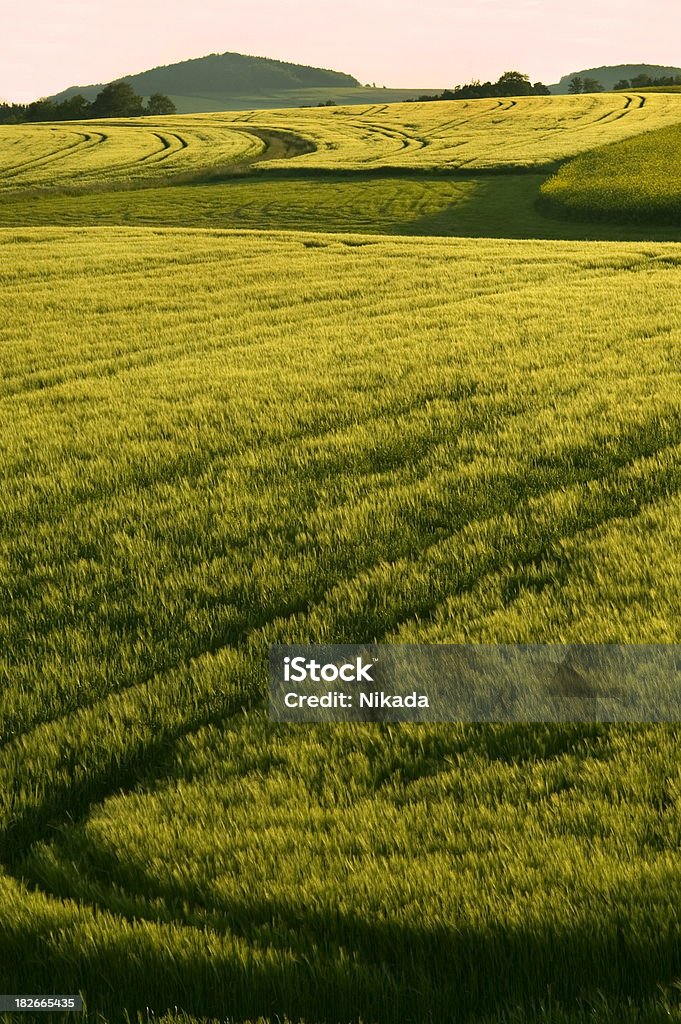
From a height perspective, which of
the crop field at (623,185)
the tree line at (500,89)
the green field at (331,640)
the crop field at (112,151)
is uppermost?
the tree line at (500,89)

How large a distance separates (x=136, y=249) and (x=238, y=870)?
2429cm

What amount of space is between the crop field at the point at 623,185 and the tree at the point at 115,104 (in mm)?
69107

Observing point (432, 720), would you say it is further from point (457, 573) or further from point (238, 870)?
point (457, 573)

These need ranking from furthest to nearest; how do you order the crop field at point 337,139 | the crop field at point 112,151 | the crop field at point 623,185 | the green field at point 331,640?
the crop field at point 337,139
the crop field at point 112,151
the crop field at point 623,185
the green field at point 331,640

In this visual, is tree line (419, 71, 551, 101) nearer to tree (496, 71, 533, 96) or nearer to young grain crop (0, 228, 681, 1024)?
tree (496, 71, 533, 96)

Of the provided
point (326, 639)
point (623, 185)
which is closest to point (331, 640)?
point (326, 639)

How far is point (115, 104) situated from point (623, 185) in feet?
262

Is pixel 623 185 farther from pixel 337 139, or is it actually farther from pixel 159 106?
pixel 159 106

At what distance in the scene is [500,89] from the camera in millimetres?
101375

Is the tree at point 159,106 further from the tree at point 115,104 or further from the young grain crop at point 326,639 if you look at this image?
the young grain crop at point 326,639

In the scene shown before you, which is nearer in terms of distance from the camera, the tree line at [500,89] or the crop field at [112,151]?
the crop field at [112,151]

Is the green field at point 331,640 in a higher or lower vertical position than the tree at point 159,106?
lower

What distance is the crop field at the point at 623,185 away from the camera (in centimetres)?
3841

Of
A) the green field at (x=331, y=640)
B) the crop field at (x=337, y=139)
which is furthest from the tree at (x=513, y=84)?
the green field at (x=331, y=640)
